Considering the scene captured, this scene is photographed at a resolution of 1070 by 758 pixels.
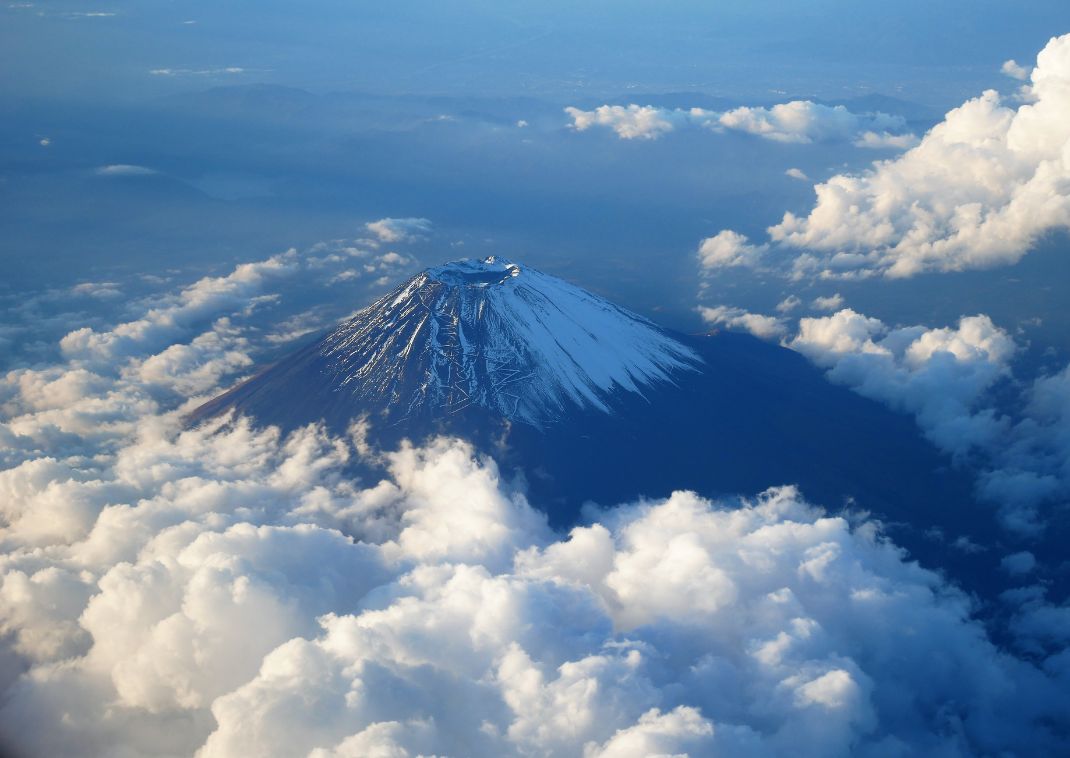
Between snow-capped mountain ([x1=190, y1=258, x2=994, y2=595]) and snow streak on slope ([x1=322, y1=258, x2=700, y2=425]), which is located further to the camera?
snow streak on slope ([x1=322, y1=258, x2=700, y2=425])

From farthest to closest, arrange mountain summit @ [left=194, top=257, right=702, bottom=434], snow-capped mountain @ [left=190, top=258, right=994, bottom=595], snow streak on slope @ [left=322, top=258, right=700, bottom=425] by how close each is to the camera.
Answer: snow streak on slope @ [left=322, top=258, right=700, bottom=425], mountain summit @ [left=194, top=257, right=702, bottom=434], snow-capped mountain @ [left=190, top=258, right=994, bottom=595]

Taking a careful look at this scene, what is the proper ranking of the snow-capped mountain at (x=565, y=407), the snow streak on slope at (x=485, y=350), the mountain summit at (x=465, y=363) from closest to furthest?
the snow-capped mountain at (x=565, y=407), the mountain summit at (x=465, y=363), the snow streak on slope at (x=485, y=350)

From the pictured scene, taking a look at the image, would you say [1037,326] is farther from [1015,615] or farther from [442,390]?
[442,390]

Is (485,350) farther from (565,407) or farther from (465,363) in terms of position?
(565,407)

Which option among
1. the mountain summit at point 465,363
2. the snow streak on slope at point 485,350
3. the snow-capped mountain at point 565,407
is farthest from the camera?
the snow streak on slope at point 485,350

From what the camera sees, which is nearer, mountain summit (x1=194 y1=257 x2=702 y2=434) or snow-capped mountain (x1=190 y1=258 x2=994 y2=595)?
snow-capped mountain (x1=190 y1=258 x2=994 y2=595)

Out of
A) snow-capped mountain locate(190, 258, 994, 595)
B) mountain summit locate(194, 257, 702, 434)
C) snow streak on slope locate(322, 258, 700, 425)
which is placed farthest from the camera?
snow streak on slope locate(322, 258, 700, 425)

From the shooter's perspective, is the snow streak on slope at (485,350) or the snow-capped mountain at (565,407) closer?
the snow-capped mountain at (565,407)

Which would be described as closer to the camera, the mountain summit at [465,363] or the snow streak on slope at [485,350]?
the mountain summit at [465,363]
